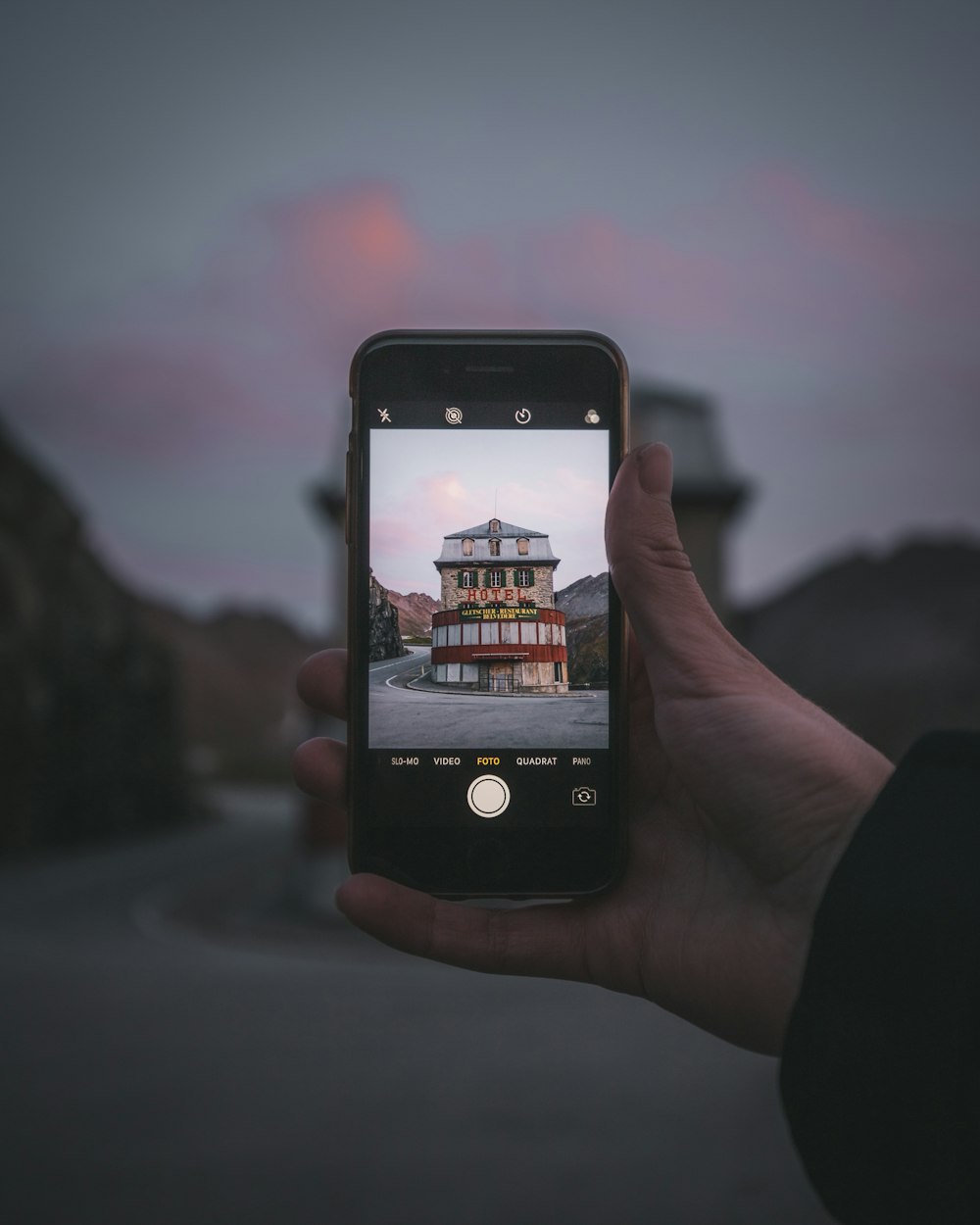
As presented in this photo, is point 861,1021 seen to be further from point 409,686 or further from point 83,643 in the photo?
point 83,643

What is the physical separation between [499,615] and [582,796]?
372mm

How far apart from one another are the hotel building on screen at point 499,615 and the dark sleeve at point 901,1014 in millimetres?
829

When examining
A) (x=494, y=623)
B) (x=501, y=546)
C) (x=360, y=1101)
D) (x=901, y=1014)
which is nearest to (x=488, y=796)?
(x=494, y=623)

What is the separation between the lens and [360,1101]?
630 cm

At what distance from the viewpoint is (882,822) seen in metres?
1.41

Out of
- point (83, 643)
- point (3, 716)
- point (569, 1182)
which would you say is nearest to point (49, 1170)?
point (569, 1182)

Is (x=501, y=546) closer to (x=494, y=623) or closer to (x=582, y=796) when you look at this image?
(x=494, y=623)

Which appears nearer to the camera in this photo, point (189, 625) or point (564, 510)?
point (564, 510)

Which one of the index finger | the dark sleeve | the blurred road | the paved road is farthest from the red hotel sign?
the blurred road

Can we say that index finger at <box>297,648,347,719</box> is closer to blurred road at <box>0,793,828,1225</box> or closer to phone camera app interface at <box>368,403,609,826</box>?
phone camera app interface at <box>368,403,609,826</box>

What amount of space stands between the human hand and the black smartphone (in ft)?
0.28

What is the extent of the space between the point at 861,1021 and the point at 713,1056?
669cm

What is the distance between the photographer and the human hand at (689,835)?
1.85 m

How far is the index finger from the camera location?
224 cm
